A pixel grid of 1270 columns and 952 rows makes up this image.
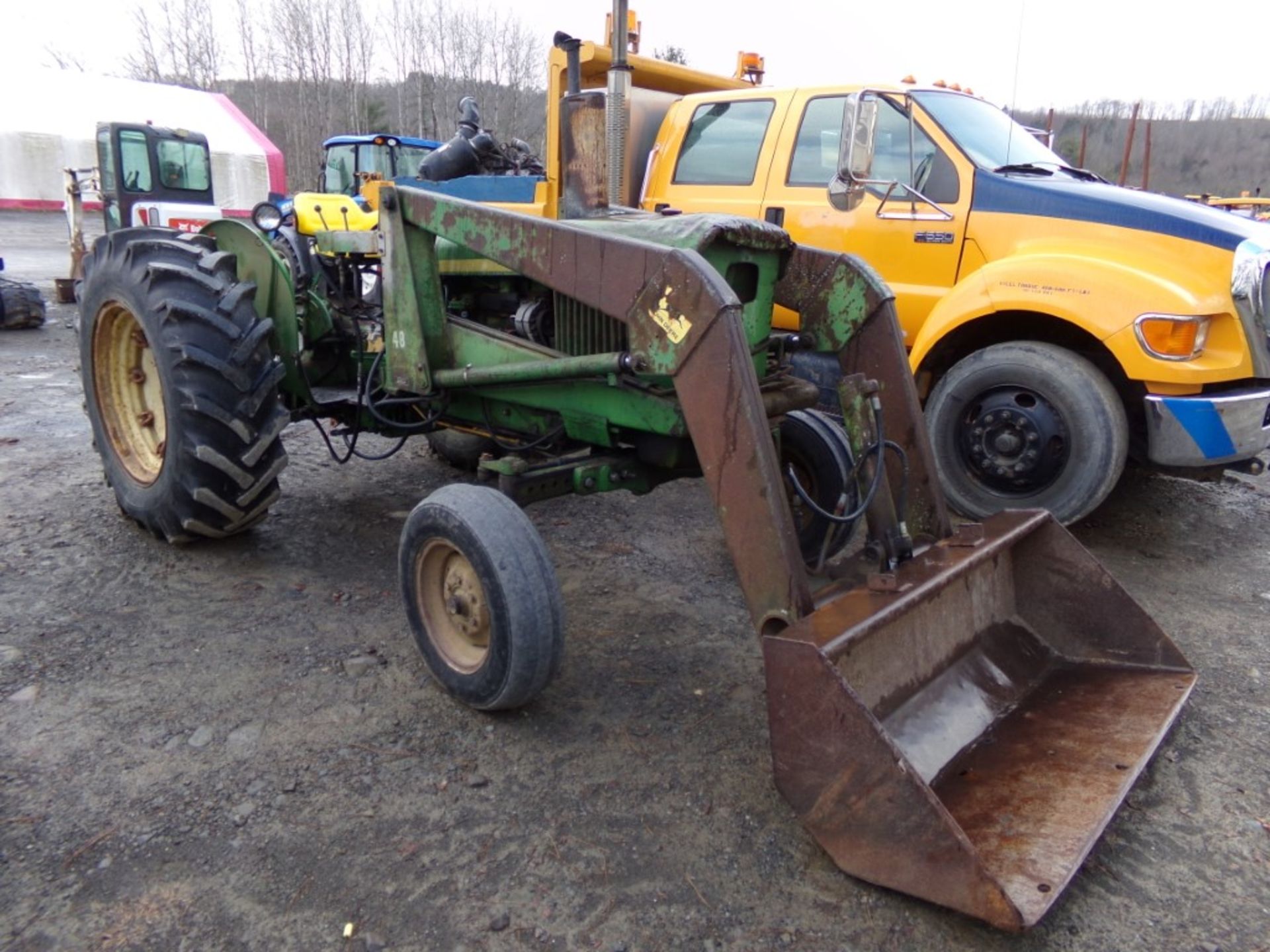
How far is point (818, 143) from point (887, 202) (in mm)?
593

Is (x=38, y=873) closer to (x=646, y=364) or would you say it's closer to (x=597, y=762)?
(x=597, y=762)

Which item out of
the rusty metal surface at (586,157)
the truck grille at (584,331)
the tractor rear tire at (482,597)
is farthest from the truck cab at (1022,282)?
the tractor rear tire at (482,597)

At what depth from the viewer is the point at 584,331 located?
10.9ft

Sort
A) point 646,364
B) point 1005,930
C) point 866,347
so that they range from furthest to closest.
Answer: point 866,347, point 646,364, point 1005,930

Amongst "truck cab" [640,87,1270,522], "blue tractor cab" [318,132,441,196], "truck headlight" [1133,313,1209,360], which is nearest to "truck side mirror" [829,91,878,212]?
"truck cab" [640,87,1270,522]

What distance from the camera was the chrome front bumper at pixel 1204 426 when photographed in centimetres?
416

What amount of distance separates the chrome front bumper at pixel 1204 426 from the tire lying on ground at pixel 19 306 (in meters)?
10.8

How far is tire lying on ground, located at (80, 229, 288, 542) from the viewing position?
147 inches

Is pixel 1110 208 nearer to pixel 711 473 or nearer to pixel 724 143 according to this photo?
pixel 724 143

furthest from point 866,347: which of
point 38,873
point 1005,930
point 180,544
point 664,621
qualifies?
point 180,544

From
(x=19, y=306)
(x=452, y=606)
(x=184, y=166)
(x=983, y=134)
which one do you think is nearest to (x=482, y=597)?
(x=452, y=606)

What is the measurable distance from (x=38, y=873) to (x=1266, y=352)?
5.22 metres

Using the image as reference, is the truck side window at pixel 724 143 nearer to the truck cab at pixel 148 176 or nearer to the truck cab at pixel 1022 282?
the truck cab at pixel 1022 282

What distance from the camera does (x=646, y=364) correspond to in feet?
9.23
